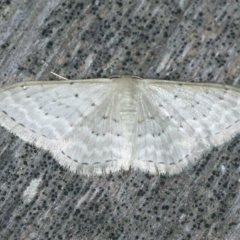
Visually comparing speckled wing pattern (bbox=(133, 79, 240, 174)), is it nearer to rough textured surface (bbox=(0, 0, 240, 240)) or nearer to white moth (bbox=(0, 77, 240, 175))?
white moth (bbox=(0, 77, 240, 175))

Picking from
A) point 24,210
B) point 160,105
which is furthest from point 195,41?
point 24,210

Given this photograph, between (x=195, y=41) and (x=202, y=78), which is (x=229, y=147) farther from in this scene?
(x=195, y=41)

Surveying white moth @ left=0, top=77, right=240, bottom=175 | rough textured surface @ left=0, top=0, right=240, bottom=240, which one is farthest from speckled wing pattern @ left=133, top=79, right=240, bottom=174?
rough textured surface @ left=0, top=0, right=240, bottom=240

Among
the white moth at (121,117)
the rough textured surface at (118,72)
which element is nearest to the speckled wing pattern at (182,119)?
the white moth at (121,117)

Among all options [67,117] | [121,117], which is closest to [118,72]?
[121,117]

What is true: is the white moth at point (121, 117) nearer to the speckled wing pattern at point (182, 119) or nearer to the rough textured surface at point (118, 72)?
the speckled wing pattern at point (182, 119)

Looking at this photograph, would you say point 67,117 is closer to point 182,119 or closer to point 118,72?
point 118,72
